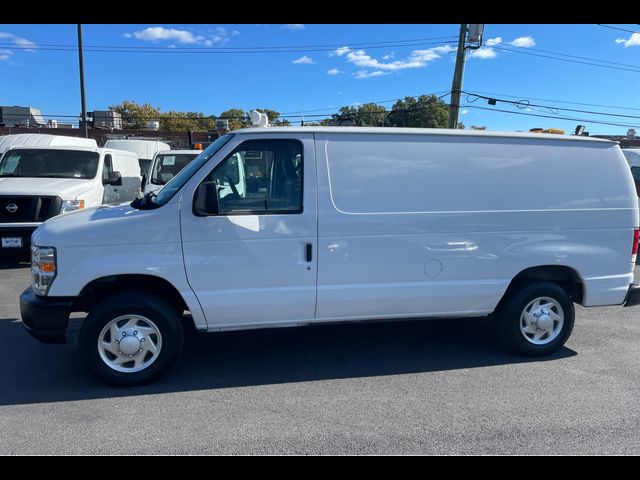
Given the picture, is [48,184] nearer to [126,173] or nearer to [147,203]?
[126,173]

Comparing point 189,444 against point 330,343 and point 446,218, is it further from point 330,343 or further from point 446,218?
point 446,218

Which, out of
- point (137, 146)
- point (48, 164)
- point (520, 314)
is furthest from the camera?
point (137, 146)

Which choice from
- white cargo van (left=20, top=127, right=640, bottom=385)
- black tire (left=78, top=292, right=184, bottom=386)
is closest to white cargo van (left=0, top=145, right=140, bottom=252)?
white cargo van (left=20, top=127, right=640, bottom=385)

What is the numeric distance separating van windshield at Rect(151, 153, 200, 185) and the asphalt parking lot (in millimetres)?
6508

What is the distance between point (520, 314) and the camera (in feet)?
15.4

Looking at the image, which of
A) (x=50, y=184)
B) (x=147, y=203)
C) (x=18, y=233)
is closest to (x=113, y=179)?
(x=50, y=184)

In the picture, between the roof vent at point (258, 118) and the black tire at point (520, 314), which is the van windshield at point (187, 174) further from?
the black tire at point (520, 314)

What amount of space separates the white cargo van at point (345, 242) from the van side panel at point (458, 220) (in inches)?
0.5

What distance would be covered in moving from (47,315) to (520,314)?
416cm

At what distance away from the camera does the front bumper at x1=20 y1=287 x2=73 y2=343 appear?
152 inches

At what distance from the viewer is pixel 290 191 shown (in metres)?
4.18

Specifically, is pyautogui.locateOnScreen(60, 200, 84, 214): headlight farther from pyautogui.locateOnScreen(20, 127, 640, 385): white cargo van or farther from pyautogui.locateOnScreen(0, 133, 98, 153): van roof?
pyautogui.locateOnScreen(0, 133, 98, 153): van roof

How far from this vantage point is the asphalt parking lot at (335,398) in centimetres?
325

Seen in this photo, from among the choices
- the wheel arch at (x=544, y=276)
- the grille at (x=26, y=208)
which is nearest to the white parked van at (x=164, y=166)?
the grille at (x=26, y=208)
